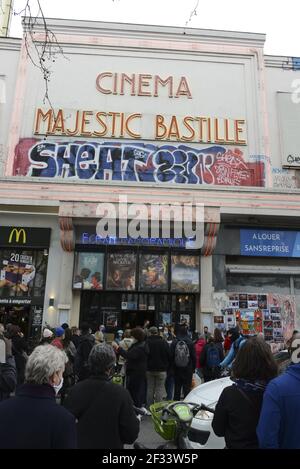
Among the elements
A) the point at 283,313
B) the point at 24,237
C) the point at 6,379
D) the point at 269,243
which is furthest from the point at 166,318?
the point at 6,379

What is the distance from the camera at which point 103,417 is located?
124 inches

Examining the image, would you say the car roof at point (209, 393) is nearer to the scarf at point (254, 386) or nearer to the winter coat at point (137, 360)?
the winter coat at point (137, 360)

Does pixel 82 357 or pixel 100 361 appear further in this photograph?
pixel 82 357

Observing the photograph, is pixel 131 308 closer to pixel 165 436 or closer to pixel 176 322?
pixel 176 322

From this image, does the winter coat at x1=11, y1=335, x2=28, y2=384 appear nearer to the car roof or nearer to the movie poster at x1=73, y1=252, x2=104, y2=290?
the car roof

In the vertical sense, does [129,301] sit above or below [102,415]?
above

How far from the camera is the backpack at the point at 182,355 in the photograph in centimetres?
904

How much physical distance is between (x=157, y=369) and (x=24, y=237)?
30.9 ft

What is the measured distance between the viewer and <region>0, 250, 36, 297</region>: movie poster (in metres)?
15.7

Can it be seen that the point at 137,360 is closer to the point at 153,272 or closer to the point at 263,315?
the point at 153,272

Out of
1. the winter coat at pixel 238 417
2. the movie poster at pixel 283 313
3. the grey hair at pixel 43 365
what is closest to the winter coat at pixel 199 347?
the movie poster at pixel 283 313

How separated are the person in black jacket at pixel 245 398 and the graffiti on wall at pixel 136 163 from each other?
1420 cm

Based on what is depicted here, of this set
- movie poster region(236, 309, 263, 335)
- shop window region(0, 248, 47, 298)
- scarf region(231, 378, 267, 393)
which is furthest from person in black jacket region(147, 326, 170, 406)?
shop window region(0, 248, 47, 298)

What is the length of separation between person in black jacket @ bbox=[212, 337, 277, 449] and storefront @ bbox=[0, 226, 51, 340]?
43.8 feet
